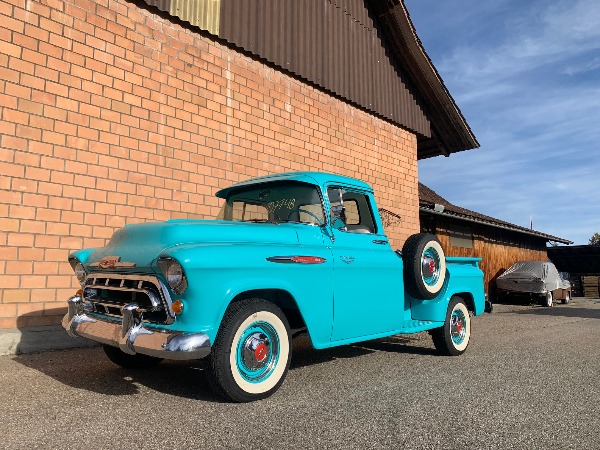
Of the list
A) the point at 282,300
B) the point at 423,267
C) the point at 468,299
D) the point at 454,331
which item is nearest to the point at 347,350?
the point at 454,331

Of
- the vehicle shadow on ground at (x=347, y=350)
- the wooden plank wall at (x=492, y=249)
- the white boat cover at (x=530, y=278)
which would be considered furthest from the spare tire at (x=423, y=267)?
the white boat cover at (x=530, y=278)

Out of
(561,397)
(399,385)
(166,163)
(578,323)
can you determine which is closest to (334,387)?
(399,385)

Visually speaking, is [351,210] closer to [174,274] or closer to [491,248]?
[174,274]

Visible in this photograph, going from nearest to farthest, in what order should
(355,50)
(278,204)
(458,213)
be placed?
(278,204), (355,50), (458,213)

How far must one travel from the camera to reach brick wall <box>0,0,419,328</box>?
5344mm

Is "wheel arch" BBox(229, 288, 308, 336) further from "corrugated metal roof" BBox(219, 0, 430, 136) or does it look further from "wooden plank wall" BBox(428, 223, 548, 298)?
"wooden plank wall" BBox(428, 223, 548, 298)

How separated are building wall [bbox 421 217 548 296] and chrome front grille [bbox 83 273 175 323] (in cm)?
1206

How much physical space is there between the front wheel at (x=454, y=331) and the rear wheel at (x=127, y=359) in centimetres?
333

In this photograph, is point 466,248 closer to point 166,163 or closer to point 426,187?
point 426,187

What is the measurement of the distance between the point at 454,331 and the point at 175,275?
12.8 feet

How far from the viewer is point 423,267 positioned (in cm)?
A: 486

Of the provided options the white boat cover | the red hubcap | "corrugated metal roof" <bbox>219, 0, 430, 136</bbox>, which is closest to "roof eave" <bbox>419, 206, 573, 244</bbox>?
the white boat cover

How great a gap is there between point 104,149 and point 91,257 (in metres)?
2.67

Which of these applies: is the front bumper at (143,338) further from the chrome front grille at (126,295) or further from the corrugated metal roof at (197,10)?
the corrugated metal roof at (197,10)
